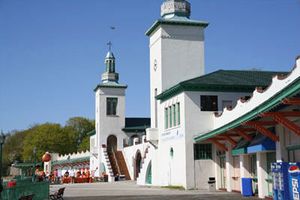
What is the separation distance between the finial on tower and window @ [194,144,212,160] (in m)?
11.4

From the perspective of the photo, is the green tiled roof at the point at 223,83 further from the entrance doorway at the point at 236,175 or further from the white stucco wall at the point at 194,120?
the entrance doorway at the point at 236,175

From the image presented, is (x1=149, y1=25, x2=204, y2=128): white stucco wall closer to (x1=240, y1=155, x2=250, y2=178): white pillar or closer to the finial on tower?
the finial on tower

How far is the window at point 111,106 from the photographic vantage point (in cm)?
6103

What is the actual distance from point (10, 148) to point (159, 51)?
79594 millimetres

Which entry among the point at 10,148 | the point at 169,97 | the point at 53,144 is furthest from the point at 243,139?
the point at 10,148

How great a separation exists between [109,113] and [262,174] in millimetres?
40028

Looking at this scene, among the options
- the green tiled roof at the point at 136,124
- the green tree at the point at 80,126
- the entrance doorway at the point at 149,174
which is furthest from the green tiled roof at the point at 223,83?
the green tree at the point at 80,126

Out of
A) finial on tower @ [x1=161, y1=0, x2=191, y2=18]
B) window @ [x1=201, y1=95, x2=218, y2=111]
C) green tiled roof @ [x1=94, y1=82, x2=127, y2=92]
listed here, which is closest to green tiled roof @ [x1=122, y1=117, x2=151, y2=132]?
green tiled roof @ [x1=94, y1=82, x2=127, y2=92]

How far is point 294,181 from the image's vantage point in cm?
1672

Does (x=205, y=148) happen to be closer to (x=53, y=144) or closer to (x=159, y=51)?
(x=159, y=51)

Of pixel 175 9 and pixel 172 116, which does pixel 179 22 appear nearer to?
pixel 175 9

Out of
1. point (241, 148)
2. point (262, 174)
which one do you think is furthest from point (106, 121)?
point (262, 174)

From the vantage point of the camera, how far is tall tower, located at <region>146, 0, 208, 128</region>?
116 feet

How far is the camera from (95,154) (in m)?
59.2
